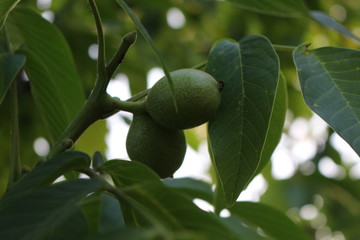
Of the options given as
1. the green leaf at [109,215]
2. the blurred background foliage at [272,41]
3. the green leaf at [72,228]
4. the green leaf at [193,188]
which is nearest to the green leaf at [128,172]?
the green leaf at [109,215]

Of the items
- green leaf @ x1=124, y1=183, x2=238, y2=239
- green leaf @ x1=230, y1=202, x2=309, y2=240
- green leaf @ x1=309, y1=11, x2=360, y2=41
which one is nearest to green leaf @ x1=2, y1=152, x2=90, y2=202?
green leaf @ x1=124, y1=183, x2=238, y2=239

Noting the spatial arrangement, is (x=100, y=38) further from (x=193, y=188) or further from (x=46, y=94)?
(x=193, y=188)

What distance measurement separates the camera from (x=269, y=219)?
5.08 ft

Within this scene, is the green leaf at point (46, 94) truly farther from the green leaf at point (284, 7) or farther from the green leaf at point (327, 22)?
the green leaf at point (327, 22)

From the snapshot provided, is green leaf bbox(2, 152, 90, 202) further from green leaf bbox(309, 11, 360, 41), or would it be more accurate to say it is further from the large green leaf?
green leaf bbox(309, 11, 360, 41)

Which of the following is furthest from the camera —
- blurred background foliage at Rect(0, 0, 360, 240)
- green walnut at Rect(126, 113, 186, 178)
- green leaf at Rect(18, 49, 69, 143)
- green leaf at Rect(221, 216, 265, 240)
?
blurred background foliage at Rect(0, 0, 360, 240)

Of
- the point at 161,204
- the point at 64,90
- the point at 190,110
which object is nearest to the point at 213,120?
the point at 190,110

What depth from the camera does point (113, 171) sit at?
1.15 metres

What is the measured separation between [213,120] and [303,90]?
0.18 metres

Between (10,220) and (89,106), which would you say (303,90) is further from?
(10,220)

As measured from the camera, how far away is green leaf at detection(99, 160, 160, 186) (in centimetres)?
108

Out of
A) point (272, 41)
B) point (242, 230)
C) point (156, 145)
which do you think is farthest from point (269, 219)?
point (272, 41)

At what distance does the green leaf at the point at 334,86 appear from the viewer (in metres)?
1.09

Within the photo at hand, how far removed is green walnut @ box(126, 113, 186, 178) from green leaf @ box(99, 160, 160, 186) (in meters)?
0.11
